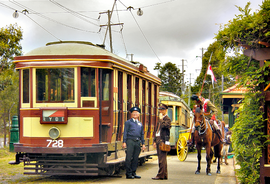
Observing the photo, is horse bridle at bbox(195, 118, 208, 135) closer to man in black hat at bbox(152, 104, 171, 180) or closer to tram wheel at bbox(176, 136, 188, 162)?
man in black hat at bbox(152, 104, 171, 180)

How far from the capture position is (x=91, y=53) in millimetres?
11188

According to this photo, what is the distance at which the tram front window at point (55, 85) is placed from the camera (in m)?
10.9

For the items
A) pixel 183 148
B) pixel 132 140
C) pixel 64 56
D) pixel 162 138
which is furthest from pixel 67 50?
pixel 183 148

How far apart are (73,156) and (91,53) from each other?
271 cm

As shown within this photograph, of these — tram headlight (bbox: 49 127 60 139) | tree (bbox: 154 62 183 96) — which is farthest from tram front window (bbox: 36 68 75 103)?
tree (bbox: 154 62 183 96)

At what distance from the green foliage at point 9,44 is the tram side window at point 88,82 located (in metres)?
9.13

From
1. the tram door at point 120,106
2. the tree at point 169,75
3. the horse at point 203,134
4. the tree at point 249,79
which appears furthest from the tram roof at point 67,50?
the tree at point 169,75

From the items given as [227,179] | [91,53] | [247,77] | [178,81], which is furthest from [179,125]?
[178,81]

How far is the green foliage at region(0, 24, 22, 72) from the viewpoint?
19.1 meters

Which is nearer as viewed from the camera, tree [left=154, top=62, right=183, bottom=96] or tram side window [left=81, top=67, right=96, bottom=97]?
tram side window [left=81, top=67, right=96, bottom=97]

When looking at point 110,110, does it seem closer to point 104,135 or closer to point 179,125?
point 104,135

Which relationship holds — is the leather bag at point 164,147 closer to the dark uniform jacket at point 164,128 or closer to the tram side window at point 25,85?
the dark uniform jacket at point 164,128

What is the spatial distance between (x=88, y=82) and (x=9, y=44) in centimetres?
972

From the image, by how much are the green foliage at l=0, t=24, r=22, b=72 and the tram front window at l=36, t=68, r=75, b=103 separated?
8677mm
